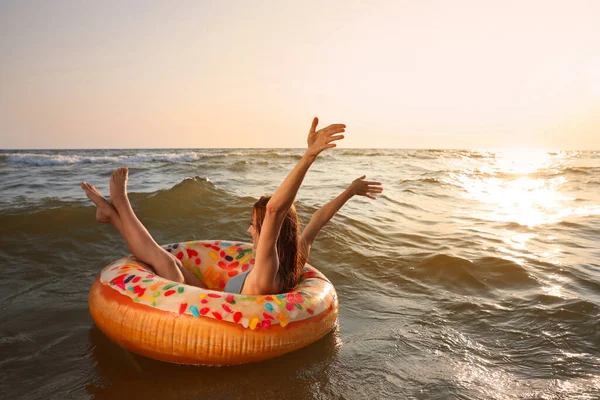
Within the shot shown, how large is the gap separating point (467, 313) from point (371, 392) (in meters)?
1.97

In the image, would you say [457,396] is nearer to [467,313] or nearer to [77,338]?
[467,313]

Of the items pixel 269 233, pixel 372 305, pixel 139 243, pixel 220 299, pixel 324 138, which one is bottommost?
pixel 372 305

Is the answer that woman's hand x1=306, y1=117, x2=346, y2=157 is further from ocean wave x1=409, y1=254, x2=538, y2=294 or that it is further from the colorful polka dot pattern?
ocean wave x1=409, y1=254, x2=538, y2=294

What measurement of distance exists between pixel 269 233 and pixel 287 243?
24.2 inches

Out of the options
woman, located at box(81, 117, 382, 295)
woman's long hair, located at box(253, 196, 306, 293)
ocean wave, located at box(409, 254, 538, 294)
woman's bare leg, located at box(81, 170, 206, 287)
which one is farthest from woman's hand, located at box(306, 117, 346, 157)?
ocean wave, located at box(409, 254, 538, 294)

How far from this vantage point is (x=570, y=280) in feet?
17.8

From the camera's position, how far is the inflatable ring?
3.24 meters

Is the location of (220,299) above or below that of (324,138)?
below

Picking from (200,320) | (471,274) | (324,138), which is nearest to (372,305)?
(471,274)

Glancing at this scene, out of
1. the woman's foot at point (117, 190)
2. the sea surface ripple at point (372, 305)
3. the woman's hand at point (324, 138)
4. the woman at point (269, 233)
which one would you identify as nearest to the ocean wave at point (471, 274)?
the sea surface ripple at point (372, 305)

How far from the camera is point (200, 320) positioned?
10.6 feet

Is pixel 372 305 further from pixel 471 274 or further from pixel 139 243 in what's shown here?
pixel 139 243

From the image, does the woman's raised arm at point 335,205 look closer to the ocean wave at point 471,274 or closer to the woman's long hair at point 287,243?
the woman's long hair at point 287,243

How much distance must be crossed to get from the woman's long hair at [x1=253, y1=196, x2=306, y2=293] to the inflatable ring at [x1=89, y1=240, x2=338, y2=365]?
7.8 inches
